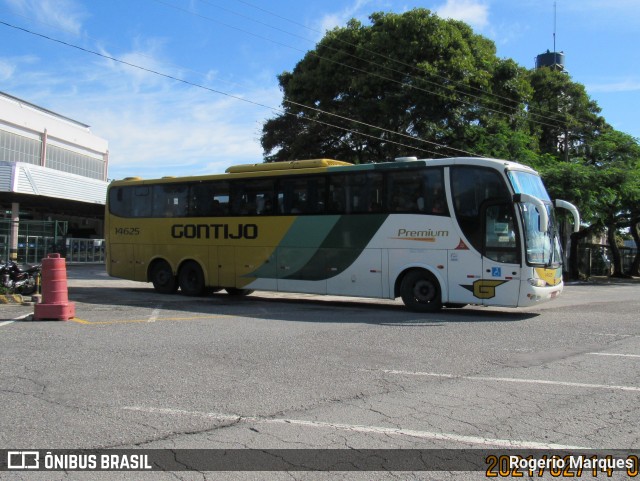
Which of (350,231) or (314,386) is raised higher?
(350,231)

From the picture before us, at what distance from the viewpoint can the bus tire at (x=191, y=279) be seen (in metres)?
17.2

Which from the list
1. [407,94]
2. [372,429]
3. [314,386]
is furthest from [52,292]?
[407,94]

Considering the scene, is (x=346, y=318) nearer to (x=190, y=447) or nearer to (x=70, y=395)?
(x=70, y=395)

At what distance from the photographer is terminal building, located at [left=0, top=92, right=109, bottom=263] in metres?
28.5

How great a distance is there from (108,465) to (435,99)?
76.6ft

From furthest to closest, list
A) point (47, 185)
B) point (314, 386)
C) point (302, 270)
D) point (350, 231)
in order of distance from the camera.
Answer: point (47, 185), point (302, 270), point (350, 231), point (314, 386)

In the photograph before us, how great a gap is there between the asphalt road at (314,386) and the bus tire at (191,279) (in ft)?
17.2

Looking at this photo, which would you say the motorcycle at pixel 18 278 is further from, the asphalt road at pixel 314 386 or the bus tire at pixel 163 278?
the asphalt road at pixel 314 386

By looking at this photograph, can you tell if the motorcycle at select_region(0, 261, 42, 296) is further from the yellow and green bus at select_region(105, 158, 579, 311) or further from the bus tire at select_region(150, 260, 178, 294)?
the bus tire at select_region(150, 260, 178, 294)

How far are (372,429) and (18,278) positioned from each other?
13933mm

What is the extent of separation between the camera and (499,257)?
12.6m

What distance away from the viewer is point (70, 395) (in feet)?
19.2

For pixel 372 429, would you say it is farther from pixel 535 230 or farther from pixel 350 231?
pixel 350 231

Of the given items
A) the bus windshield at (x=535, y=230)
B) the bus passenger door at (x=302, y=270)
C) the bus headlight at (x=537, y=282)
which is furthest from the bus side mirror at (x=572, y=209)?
the bus passenger door at (x=302, y=270)
